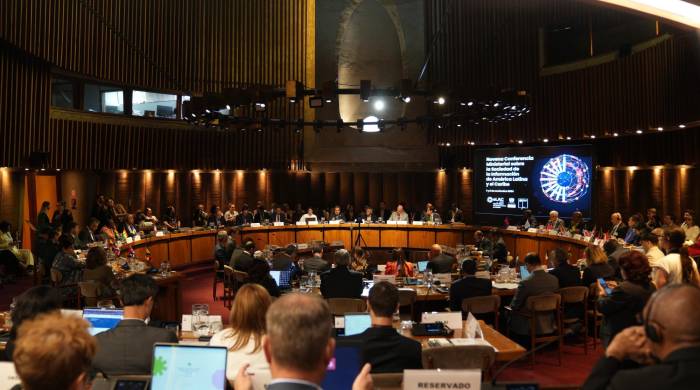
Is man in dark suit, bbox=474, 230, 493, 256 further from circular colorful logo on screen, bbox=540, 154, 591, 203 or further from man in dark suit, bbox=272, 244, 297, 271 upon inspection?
man in dark suit, bbox=272, 244, 297, 271

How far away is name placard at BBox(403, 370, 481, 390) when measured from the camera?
93.1 inches

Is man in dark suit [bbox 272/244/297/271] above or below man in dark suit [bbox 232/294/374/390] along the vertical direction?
below

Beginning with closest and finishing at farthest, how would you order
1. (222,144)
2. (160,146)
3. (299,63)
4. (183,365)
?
(183,365) < (160,146) < (222,144) < (299,63)

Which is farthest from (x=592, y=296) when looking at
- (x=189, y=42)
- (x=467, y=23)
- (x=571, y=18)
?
(x=189, y=42)

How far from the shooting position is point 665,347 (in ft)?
6.20

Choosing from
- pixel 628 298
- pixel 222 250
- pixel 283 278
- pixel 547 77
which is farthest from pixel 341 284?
pixel 547 77

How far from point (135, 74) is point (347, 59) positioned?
6.34m

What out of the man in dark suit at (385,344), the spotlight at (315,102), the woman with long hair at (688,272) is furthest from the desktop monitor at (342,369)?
the spotlight at (315,102)

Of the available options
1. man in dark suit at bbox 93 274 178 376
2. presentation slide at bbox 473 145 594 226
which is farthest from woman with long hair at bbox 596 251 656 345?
presentation slide at bbox 473 145 594 226

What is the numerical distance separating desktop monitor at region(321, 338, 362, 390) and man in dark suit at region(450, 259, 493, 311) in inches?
157

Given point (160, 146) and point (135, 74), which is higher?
point (135, 74)

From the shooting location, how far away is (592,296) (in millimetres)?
7383

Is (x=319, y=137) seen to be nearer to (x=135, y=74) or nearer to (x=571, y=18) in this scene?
(x=135, y=74)

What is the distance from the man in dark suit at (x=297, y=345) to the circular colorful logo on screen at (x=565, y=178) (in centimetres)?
1255
